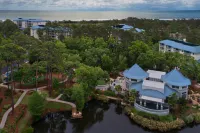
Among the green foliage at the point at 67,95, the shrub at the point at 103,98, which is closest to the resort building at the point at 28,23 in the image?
the green foliage at the point at 67,95

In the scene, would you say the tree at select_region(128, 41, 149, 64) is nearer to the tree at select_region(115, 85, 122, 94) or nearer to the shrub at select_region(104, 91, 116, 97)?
the tree at select_region(115, 85, 122, 94)

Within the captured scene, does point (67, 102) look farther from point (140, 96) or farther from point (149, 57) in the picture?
point (149, 57)

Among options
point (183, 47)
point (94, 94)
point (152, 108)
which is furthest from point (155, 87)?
point (183, 47)

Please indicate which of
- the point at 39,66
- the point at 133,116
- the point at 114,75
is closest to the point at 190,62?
the point at 114,75

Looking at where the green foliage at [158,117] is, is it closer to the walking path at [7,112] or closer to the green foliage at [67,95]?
the green foliage at [67,95]

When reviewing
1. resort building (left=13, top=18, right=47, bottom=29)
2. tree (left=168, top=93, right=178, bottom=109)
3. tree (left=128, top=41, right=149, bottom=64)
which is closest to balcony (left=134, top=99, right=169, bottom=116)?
tree (left=168, top=93, right=178, bottom=109)

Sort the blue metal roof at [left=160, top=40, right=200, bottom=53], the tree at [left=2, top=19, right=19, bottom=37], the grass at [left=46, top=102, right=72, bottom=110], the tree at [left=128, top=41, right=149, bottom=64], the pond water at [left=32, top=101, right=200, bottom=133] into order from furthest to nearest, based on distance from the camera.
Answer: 1. the tree at [left=2, top=19, right=19, bottom=37]
2. the blue metal roof at [left=160, top=40, right=200, bottom=53]
3. the tree at [left=128, top=41, right=149, bottom=64]
4. the grass at [left=46, top=102, right=72, bottom=110]
5. the pond water at [left=32, top=101, right=200, bottom=133]

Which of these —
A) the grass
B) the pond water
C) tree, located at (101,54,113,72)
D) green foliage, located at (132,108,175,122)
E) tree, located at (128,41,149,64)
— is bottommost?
the pond water
